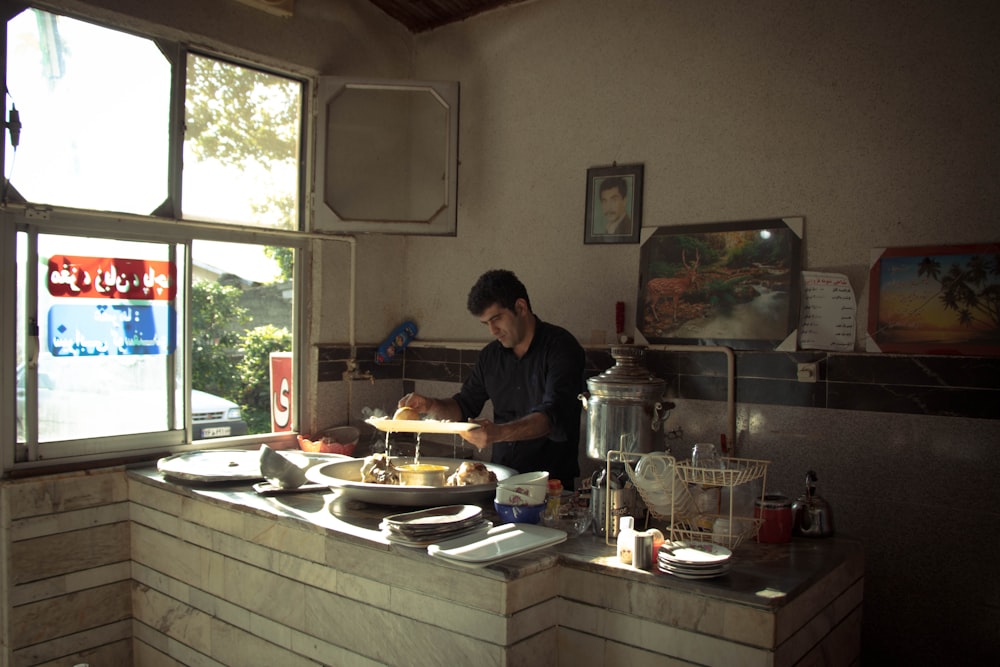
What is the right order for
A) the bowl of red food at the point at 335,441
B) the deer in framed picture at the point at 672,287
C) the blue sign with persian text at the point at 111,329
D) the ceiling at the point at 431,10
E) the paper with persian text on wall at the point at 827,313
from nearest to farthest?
1. the paper with persian text on wall at the point at 827,313
2. the blue sign with persian text at the point at 111,329
3. the deer in framed picture at the point at 672,287
4. the bowl of red food at the point at 335,441
5. the ceiling at the point at 431,10

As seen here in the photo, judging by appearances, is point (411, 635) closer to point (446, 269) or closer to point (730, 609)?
point (730, 609)

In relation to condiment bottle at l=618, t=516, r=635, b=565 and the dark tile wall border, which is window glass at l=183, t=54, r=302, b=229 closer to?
the dark tile wall border

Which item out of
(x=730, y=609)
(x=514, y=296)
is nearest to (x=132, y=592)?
(x=514, y=296)

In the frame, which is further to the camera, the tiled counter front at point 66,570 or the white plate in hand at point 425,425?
the tiled counter front at point 66,570

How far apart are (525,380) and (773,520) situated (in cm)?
156

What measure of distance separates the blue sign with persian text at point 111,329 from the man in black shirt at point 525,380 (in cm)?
128

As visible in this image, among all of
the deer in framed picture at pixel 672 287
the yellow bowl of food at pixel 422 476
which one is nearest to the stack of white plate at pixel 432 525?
the yellow bowl of food at pixel 422 476

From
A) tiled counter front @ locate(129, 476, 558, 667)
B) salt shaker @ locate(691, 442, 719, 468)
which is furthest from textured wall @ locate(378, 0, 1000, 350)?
tiled counter front @ locate(129, 476, 558, 667)

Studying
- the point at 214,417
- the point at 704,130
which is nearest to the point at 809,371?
the point at 704,130

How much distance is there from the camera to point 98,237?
380 centimetres

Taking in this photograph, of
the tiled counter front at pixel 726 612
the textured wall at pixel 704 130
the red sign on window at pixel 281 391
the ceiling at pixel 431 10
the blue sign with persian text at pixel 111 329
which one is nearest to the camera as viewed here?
the tiled counter front at pixel 726 612

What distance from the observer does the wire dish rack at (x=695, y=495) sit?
2.38m

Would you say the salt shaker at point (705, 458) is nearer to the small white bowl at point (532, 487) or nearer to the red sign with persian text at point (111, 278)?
the small white bowl at point (532, 487)

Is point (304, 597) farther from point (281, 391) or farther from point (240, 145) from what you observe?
point (240, 145)
